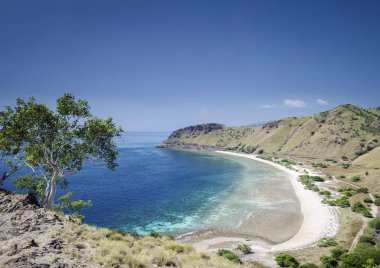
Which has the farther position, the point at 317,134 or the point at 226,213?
the point at 317,134

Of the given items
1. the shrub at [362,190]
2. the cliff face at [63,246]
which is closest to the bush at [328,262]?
the cliff face at [63,246]

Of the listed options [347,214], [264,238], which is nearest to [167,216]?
[264,238]

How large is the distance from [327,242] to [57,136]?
44066 mm

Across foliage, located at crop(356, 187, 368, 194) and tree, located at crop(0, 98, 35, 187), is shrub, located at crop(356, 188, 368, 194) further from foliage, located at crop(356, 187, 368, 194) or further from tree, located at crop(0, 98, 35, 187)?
tree, located at crop(0, 98, 35, 187)

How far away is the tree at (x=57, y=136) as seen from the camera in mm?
23016

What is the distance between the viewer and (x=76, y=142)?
26.8 metres

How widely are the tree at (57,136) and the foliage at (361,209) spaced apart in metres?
56.8

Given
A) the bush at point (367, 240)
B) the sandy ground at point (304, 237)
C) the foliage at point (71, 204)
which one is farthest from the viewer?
the sandy ground at point (304, 237)

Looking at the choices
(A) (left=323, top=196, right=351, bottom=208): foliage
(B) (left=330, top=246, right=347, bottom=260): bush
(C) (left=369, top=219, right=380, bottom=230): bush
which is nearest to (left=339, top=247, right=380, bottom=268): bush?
(B) (left=330, top=246, right=347, bottom=260): bush

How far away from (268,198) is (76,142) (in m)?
65.9

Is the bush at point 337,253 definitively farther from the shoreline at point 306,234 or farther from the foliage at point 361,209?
the foliage at point 361,209

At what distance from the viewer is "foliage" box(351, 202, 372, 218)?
5560 centimetres

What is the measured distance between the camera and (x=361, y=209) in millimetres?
59469

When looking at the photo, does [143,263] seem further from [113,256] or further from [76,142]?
[76,142]
